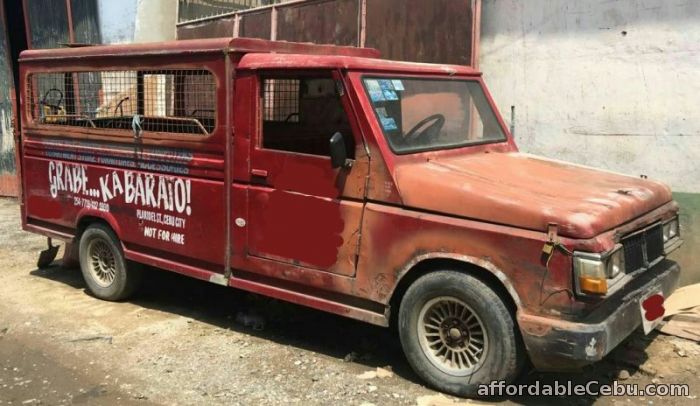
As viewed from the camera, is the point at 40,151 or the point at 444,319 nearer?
the point at 444,319

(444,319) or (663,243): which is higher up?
(663,243)

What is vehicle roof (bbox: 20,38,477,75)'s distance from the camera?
4125 mm

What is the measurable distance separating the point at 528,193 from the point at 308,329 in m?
2.12

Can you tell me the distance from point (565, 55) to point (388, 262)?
326 centimetres

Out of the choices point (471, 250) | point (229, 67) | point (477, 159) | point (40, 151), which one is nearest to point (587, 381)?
point (471, 250)

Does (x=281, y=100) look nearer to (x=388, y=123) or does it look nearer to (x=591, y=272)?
(x=388, y=123)

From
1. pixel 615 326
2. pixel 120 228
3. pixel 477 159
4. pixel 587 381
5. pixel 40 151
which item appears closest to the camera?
pixel 615 326

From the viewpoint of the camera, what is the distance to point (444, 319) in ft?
12.3

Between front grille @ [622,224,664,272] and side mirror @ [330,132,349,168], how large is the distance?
5.36 ft

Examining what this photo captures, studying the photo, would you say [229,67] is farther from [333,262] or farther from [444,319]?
[444,319]

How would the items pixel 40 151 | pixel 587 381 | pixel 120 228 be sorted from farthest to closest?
pixel 40 151 → pixel 120 228 → pixel 587 381

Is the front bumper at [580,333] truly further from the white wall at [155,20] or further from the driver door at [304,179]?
the white wall at [155,20]
